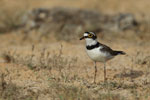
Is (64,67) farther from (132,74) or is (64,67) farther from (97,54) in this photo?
(132,74)

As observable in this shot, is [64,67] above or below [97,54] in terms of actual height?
below

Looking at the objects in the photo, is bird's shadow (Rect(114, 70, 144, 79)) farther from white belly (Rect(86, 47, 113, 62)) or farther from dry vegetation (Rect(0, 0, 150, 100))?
white belly (Rect(86, 47, 113, 62))

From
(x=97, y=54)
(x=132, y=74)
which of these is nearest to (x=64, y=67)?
(x=97, y=54)

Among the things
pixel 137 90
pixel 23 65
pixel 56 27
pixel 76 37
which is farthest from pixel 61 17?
pixel 137 90

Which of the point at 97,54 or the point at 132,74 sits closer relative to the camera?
the point at 97,54

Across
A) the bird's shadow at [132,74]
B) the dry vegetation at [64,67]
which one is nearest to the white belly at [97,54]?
the dry vegetation at [64,67]

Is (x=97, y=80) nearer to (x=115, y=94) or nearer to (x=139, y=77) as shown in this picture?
(x=139, y=77)

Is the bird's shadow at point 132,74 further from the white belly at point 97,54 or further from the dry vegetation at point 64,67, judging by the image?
the white belly at point 97,54

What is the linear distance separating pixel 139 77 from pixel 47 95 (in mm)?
2293

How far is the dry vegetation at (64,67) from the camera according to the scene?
560cm

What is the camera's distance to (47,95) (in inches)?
222

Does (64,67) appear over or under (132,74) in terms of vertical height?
over

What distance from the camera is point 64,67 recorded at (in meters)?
7.43

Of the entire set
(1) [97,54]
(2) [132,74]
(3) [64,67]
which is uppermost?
(1) [97,54]
